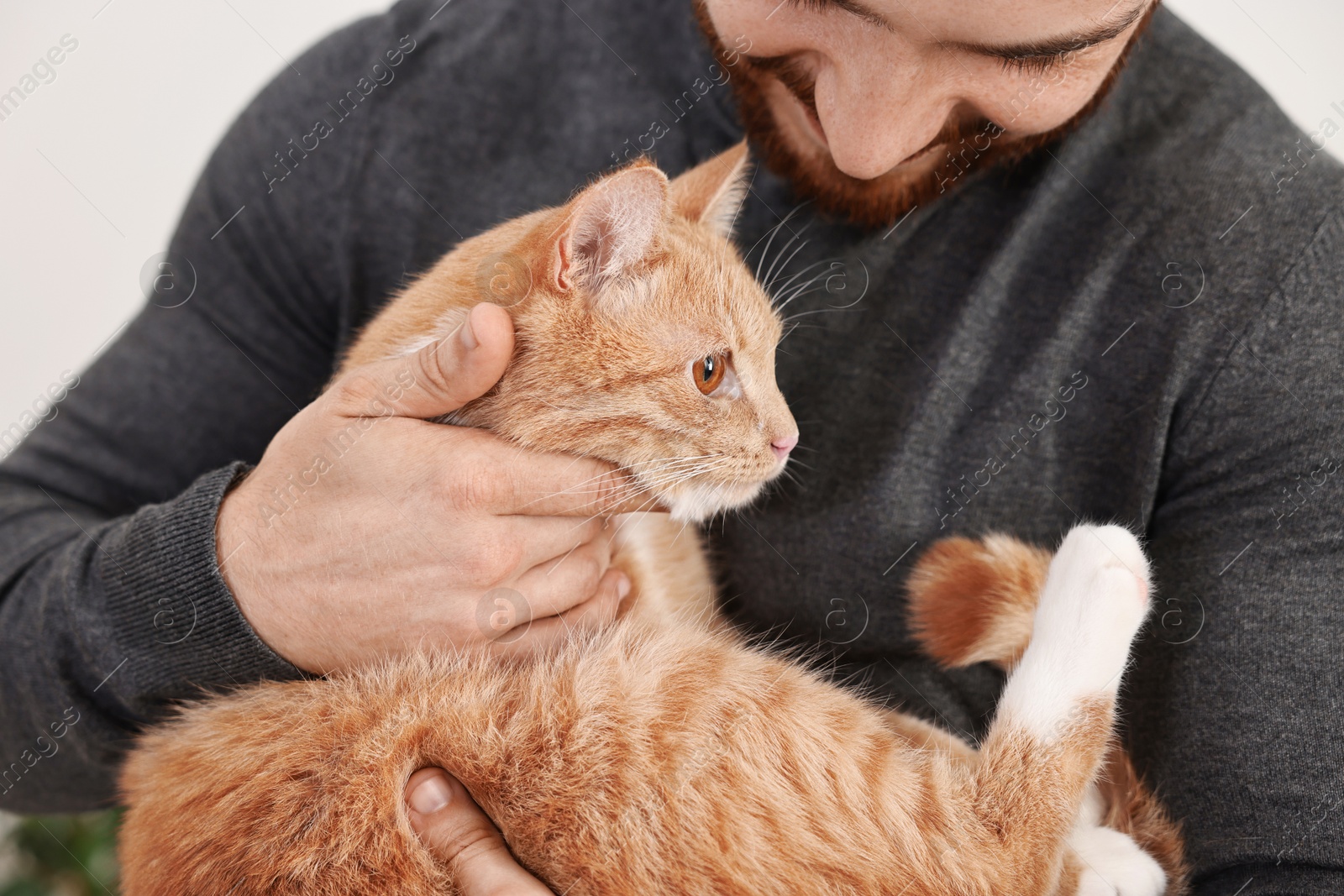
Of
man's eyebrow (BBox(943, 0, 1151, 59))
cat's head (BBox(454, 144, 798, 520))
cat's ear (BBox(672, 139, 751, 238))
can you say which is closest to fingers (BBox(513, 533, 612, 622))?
cat's head (BBox(454, 144, 798, 520))

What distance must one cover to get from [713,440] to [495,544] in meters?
0.35

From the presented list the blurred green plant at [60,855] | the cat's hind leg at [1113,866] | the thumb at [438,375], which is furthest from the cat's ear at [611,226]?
the blurred green plant at [60,855]

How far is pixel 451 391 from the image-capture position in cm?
108

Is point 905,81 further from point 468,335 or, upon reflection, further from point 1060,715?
point 1060,715

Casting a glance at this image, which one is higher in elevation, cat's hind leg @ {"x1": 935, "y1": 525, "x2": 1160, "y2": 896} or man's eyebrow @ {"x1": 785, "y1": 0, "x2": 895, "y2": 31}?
man's eyebrow @ {"x1": 785, "y1": 0, "x2": 895, "y2": 31}

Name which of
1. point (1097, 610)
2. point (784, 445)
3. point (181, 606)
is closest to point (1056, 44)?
point (784, 445)

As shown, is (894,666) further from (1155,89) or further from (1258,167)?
(1155,89)

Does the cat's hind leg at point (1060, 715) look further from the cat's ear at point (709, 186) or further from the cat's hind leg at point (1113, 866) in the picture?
the cat's ear at point (709, 186)

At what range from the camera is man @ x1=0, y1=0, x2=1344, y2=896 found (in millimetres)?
→ 1090

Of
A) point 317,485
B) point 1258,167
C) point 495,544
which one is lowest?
point 1258,167

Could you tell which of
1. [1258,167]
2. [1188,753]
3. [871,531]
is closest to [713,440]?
[871,531]

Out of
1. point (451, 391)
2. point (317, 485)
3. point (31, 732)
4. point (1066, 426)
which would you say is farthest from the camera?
point (31, 732)

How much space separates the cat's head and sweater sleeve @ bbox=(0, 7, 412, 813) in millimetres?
619

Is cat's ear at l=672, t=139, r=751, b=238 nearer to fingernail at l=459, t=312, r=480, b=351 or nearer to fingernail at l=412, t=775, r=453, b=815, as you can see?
fingernail at l=459, t=312, r=480, b=351
